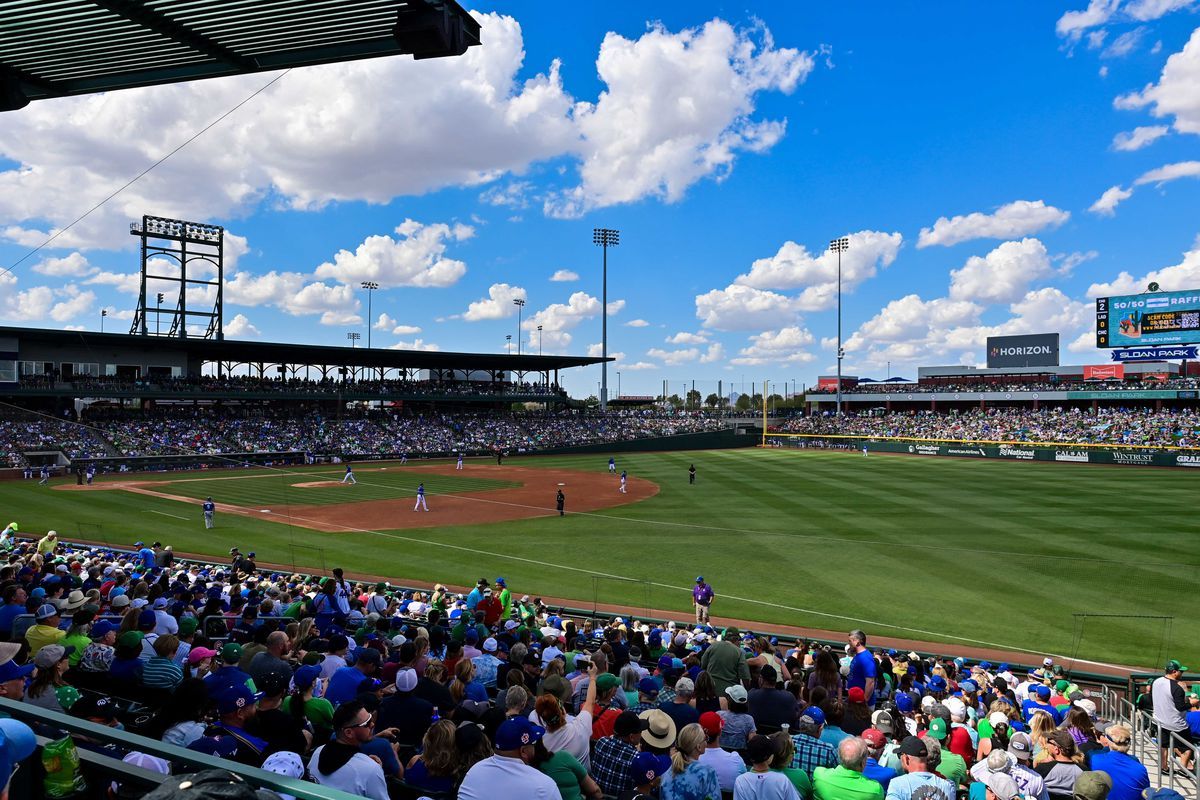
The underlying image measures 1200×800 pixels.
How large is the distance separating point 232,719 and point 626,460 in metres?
54.7

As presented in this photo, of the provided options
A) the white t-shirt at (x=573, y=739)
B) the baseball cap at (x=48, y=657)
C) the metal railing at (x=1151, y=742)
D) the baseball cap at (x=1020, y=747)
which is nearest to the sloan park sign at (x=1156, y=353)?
the metal railing at (x=1151, y=742)

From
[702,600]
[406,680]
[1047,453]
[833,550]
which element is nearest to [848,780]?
[406,680]

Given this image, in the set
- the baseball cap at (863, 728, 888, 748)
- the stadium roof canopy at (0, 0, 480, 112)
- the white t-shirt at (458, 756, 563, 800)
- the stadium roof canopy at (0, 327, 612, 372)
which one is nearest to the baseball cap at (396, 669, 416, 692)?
the white t-shirt at (458, 756, 563, 800)

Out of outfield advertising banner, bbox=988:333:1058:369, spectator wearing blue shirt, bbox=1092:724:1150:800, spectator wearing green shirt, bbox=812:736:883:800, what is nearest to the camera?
spectator wearing green shirt, bbox=812:736:883:800

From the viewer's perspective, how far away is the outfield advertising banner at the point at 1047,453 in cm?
5119

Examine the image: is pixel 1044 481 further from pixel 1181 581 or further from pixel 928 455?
pixel 1181 581

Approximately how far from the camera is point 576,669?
805cm

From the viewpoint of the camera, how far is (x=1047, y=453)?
5778 centimetres

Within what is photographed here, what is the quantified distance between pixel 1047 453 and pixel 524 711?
65465 millimetres

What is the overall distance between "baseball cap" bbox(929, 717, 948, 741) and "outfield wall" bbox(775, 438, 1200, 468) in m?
58.2

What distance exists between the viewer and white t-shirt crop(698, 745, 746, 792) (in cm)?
481

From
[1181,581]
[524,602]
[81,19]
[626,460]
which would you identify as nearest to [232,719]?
[81,19]

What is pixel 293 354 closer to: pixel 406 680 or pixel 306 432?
pixel 306 432

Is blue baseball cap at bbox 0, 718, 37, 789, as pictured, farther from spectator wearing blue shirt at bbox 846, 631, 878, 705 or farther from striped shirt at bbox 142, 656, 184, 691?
spectator wearing blue shirt at bbox 846, 631, 878, 705
